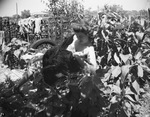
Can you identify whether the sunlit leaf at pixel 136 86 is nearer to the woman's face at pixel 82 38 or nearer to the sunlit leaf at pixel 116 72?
the sunlit leaf at pixel 116 72

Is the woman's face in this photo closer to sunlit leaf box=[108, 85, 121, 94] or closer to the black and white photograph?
the black and white photograph

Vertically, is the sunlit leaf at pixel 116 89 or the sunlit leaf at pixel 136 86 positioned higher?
the sunlit leaf at pixel 136 86

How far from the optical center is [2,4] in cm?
105

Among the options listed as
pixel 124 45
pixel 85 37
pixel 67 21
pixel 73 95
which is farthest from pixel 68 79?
pixel 67 21

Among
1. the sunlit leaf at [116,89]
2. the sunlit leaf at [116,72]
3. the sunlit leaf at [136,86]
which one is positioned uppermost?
the sunlit leaf at [116,72]

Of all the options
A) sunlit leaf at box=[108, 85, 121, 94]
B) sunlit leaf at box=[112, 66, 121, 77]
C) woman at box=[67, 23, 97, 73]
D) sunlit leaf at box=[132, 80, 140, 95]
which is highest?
woman at box=[67, 23, 97, 73]

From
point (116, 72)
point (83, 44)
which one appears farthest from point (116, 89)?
point (83, 44)

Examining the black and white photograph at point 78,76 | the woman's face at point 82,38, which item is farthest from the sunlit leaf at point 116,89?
the woman's face at point 82,38

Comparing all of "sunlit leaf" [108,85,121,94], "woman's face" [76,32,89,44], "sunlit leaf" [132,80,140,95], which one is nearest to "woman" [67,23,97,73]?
"woman's face" [76,32,89,44]

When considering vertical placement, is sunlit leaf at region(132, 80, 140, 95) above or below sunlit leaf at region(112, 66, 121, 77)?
below

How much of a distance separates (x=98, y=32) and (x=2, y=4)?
1530 millimetres

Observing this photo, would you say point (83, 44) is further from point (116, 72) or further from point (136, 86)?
point (136, 86)

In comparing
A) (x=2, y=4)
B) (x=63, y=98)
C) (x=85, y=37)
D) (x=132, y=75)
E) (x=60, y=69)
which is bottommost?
(x=63, y=98)

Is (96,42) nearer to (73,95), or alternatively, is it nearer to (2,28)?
(73,95)
